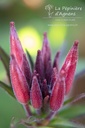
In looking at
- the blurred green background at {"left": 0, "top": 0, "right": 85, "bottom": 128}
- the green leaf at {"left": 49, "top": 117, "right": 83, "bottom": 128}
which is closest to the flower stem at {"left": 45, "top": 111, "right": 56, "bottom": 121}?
the green leaf at {"left": 49, "top": 117, "right": 83, "bottom": 128}

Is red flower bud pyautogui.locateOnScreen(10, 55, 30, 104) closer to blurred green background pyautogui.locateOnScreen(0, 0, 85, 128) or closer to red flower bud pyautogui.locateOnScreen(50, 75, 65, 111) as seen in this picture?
Result: red flower bud pyautogui.locateOnScreen(50, 75, 65, 111)

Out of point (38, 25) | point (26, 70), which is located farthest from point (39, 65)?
point (38, 25)

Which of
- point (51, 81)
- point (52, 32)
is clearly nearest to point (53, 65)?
point (51, 81)

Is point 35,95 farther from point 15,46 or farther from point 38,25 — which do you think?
point 38,25

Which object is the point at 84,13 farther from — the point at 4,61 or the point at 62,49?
the point at 4,61

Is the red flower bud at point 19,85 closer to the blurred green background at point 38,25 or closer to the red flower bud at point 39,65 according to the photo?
the red flower bud at point 39,65

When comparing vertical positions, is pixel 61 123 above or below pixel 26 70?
below
